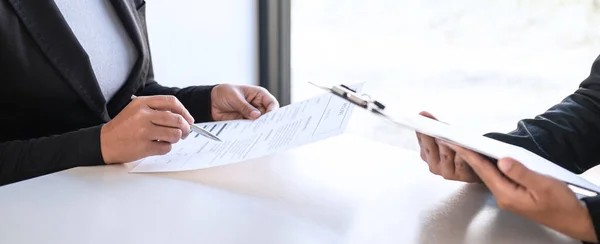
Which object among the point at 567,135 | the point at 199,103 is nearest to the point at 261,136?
the point at 199,103

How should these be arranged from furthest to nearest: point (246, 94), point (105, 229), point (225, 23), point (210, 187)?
point (225, 23), point (246, 94), point (210, 187), point (105, 229)

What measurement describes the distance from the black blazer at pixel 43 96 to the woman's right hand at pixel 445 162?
462 mm

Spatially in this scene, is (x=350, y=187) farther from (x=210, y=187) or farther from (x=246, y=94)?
(x=246, y=94)

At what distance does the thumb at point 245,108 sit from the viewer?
1064 mm

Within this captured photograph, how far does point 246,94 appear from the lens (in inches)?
44.9

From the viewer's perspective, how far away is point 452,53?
1.93m

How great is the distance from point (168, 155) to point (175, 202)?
0.19m

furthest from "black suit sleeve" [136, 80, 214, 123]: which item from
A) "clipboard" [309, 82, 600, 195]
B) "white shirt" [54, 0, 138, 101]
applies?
"clipboard" [309, 82, 600, 195]

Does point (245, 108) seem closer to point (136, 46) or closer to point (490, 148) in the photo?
point (136, 46)

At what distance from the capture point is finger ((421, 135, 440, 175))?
2.58 ft

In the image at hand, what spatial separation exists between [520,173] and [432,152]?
18 centimetres

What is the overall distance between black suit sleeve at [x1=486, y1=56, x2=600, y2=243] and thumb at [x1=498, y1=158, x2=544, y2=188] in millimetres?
226

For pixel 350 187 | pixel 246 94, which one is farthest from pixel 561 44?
pixel 350 187

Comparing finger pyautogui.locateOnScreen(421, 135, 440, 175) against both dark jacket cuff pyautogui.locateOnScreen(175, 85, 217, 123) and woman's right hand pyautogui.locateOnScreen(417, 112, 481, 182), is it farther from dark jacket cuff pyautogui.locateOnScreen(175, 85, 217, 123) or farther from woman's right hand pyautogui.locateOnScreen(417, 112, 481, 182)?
dark jacket cuff pyautogui.locateOnScreen(175, 85, 217, 123)
